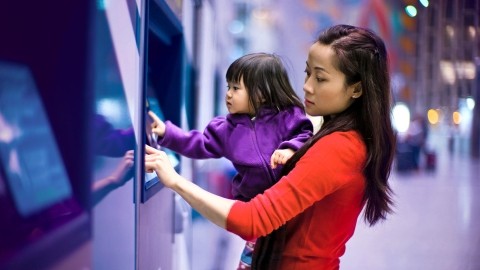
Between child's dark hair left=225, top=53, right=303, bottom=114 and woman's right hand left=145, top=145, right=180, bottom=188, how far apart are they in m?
0.37

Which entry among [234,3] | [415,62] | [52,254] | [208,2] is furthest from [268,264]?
[415,62]

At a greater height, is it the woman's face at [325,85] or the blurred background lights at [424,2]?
the blurred background lights at [424,2]

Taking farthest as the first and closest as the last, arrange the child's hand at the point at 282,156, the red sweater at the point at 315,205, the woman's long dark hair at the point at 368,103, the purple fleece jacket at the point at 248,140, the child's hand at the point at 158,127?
the child's hand at the point at 158,127, the purple fleece jacket at the point at 248,140, the child's hand at the point at 282,156, the woman's long dark hair at the point at 368,103, the red sweater at the point at 315,205

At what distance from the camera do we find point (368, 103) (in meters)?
1.33

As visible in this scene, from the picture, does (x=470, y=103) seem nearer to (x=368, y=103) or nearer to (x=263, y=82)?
(x=263, y=82)

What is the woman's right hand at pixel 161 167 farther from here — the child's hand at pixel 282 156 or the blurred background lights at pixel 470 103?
the blurred background lights at pixel 470 103

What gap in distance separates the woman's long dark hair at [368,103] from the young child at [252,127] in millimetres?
318

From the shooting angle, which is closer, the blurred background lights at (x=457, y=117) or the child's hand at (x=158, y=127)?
the child's hand at (x=158, y=127)

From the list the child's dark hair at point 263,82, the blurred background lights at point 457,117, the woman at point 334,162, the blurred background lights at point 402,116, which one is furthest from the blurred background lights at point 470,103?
the woman at point 334,162

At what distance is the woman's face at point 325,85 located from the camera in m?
1.34

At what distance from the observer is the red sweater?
48.2 inches

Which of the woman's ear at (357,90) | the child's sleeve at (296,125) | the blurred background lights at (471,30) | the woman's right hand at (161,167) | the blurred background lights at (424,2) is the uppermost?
the blurred background lights at (424,2)

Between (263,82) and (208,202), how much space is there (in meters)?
0.62

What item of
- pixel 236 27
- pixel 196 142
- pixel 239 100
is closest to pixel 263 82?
pixel 239 100
